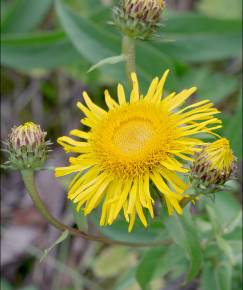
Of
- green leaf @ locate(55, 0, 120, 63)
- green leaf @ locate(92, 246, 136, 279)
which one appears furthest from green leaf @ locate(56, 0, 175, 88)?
green leaf @ locate(92, 246, 136, 279)

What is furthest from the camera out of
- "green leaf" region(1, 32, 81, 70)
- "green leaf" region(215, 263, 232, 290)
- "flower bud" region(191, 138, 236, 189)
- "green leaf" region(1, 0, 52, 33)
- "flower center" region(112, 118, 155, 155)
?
"green leaf" region(1, 0, 52, 33)

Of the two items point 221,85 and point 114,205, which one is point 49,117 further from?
point 114,205

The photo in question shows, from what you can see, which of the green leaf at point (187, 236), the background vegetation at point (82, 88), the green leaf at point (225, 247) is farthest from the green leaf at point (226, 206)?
the green leaf at point (187, 236)

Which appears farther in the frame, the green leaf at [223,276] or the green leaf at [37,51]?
the green leaf at [37,51]

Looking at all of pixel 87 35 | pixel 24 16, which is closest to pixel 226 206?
pixel 87 35

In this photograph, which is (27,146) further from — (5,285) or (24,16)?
(24,16)

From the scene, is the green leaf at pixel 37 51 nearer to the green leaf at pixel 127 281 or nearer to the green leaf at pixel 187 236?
the green leaf at pixel 127 281

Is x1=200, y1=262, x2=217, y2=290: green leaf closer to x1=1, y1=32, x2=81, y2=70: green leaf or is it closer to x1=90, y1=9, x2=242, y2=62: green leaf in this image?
x1=90, y1=9, x2=242, y2=62: green leaf
